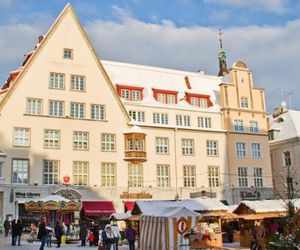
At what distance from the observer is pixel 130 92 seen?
5050 cm

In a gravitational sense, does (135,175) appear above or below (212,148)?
below

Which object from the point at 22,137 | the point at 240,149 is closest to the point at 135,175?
the point at 22,137

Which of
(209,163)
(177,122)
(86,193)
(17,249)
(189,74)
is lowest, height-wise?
(17,249)

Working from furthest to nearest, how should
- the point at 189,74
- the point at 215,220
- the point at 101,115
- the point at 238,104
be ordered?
the point at 189,74
the point at 238,104
the point at 101,115
the point at 215,220

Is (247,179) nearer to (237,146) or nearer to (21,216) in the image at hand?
(237,146)

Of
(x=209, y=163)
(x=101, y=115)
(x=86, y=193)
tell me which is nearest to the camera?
(x=86, y=193)

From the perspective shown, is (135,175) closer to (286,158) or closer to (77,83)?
(77,83)

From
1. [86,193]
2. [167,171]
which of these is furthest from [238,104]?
[86,193]

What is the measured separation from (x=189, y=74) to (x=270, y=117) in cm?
1477

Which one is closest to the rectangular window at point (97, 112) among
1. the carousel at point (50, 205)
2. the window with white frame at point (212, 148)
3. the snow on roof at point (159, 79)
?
the snow on roof at point (159, 79)

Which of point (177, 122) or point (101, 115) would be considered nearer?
point (101, 115)

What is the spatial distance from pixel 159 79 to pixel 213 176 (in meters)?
13.0

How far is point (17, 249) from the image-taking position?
26609 mm

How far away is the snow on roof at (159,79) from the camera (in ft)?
172
